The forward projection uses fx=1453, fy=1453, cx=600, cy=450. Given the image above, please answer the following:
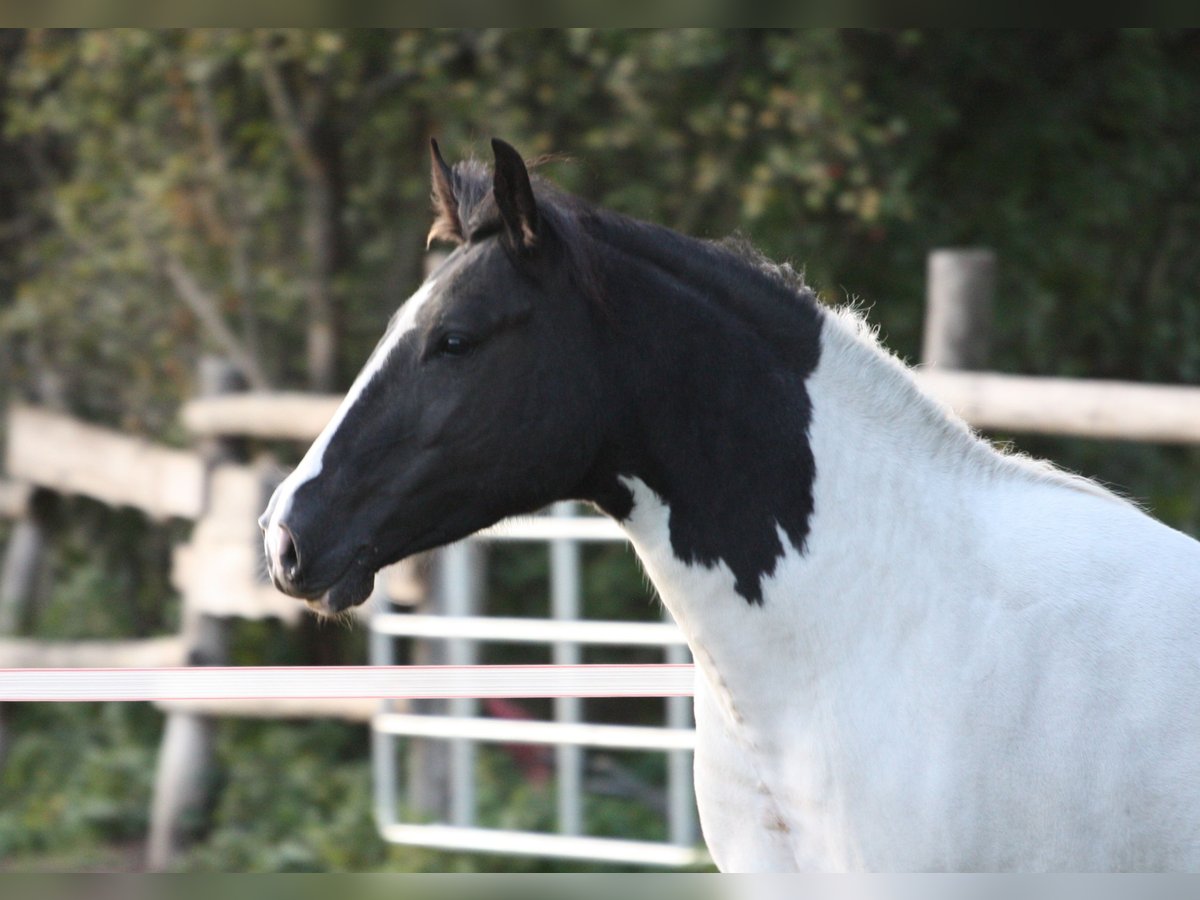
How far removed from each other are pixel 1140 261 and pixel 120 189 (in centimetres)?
581

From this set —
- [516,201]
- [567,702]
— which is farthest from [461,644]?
[516,201]

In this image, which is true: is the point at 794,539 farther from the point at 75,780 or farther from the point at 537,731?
the point at 75,780

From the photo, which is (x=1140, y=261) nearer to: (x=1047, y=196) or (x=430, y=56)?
(x=1047, y=196)

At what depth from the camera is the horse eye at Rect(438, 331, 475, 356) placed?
220 centimetres

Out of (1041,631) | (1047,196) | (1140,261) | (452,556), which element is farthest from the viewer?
(1140,261)

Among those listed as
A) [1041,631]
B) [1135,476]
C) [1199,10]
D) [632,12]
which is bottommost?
[1041,631]

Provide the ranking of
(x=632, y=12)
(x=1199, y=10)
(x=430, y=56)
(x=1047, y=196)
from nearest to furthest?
(x=1199, y=10), (x=632, y=12), (x=430, y=56), (x=1047, y=196)

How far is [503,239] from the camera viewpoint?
2227 millimetres

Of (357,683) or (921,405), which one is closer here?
(921,405)

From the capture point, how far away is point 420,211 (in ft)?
25.8

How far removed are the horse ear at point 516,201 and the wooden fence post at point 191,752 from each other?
4.11 metres

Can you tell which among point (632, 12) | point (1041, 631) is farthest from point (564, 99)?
point (1041, 631)

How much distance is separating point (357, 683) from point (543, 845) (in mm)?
1765

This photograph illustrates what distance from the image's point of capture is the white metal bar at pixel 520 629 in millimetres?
4836
